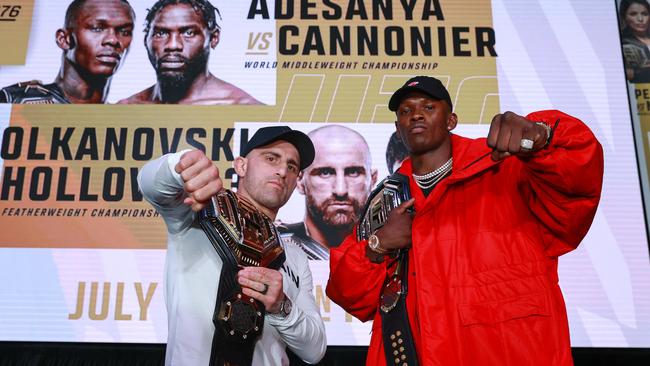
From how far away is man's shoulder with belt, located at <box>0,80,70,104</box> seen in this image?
2.58 metres

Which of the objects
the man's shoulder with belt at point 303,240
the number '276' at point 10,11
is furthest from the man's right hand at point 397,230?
the number '276' at point 10,11

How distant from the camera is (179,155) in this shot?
1132 millimetres

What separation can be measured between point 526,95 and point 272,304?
179 centimetres

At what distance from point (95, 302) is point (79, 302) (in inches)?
2.6

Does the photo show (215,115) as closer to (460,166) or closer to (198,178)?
(460,166)

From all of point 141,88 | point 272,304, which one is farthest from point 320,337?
point 141,88

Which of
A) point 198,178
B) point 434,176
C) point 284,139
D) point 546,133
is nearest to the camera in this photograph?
point 198,178

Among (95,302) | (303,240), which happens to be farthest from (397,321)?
(95,302)

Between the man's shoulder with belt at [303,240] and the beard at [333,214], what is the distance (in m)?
0.08

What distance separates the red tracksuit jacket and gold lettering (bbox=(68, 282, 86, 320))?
1.33 meters

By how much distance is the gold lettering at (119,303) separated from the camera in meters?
2.33

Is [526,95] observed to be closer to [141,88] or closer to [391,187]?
[391,187]

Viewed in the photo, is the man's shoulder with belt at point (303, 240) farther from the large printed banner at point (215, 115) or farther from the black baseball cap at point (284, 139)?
the black baseball cap at point (284, 139)

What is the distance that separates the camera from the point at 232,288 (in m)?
1.34
